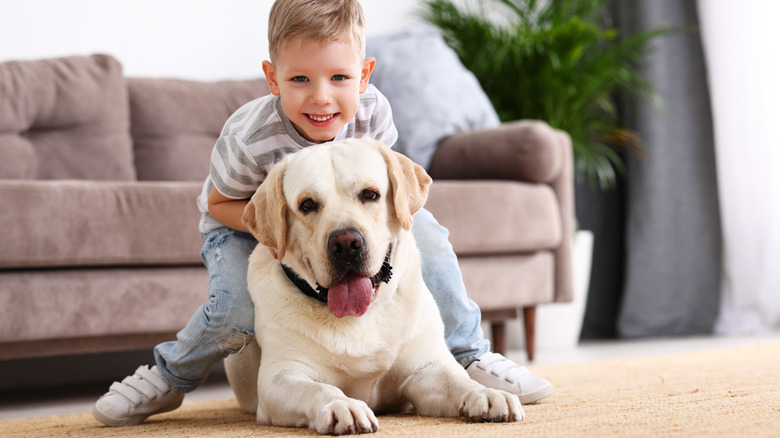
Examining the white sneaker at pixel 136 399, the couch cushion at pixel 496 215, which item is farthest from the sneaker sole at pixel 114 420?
the couch cushion at pixel 496 215

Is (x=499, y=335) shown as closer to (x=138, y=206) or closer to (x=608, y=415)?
(x=138, y=206)

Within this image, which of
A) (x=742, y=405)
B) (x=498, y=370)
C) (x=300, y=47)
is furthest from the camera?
(x=498, y=370)

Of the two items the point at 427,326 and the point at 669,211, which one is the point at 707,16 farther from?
the point at 427,326

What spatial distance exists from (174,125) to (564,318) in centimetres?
190

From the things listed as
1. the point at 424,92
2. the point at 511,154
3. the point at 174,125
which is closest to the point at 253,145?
the point at 511,154

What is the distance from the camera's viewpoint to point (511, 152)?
9.57ft

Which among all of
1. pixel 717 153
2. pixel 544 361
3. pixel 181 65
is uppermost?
pixel 181 65

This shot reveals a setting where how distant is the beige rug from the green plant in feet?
5.89

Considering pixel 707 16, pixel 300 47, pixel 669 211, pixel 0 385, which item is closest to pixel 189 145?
pixel 0 385

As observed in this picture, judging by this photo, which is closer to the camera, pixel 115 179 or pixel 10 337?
pixel 10 337

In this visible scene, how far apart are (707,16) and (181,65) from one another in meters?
2.65

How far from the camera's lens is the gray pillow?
332 centimetres

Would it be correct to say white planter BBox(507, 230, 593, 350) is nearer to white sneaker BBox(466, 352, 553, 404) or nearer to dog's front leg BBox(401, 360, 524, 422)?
white sneaker BBox(466, 352, 553, 404)

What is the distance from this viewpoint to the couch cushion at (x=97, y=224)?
6.95ft
